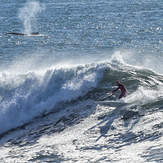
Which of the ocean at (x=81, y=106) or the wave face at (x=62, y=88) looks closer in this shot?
the ocean at (x=81, y=106)

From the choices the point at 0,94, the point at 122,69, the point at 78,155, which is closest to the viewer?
the point at 78,155

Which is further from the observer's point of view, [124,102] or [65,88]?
[65,88]

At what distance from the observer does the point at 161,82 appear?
61.7 ft

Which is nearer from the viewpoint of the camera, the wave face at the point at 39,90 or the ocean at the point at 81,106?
the ocean at the point at 81,106

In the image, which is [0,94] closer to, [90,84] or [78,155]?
[90,84]

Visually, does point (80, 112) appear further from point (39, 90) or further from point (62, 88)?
point (39, 90)

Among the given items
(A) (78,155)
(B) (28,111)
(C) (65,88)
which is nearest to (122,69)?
(C) (65,88)

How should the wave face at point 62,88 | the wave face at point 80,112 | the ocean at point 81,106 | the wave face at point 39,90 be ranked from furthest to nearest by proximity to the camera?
the wave face at point 39,90 → the wave face at point 62,88 → the wave face at point 80,112 → the ocean at point 81,106

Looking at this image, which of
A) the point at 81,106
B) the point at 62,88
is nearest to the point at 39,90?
the point at 62,88

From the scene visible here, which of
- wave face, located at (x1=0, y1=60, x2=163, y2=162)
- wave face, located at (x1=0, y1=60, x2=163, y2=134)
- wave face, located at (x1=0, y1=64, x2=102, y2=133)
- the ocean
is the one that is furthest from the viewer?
wave face, located at (x1=0, y1=64, x2=102, y2=133)

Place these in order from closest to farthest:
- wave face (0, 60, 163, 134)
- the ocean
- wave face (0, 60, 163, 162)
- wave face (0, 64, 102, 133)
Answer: the ocean, wave face (0, 60, 163, 162), wave face (0, 60, 163, 134), wave face (0, 64, 102, 133)

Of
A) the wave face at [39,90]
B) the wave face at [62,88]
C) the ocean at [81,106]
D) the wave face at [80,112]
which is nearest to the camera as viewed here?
the ocean at [81,106]

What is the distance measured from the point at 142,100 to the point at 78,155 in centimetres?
571

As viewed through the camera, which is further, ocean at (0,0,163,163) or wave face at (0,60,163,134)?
wave face at (0,60,163,134)
